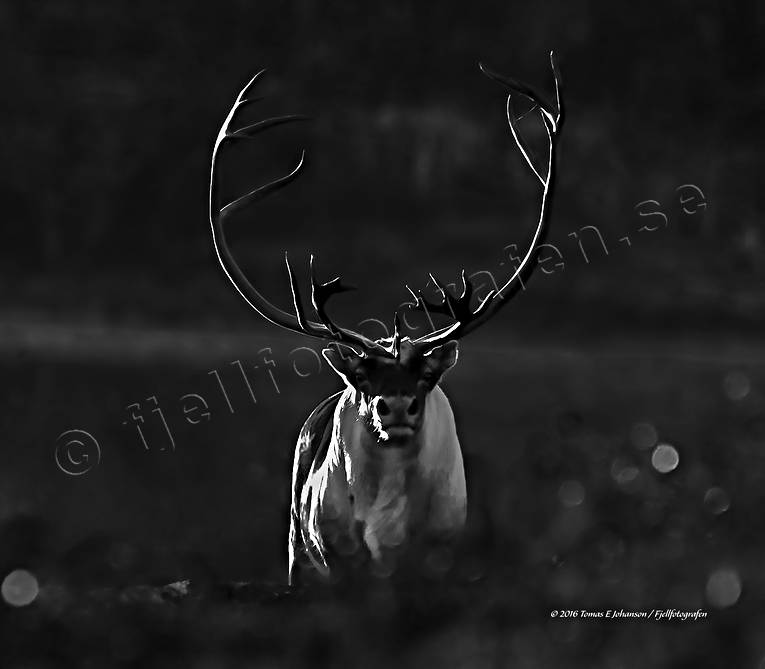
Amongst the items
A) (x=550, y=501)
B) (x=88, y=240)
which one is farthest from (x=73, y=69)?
(x=550, y=501)

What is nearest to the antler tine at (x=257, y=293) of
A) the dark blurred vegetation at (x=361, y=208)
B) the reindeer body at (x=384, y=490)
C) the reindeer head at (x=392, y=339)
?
the reindeer head at (x=392, y=339)

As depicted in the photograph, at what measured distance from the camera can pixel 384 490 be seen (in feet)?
21.1

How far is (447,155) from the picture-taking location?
22.3m

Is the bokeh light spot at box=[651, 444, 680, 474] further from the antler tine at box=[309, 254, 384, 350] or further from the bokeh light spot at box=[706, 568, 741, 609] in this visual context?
the antler tine at box=[309, 254, 384, 350]

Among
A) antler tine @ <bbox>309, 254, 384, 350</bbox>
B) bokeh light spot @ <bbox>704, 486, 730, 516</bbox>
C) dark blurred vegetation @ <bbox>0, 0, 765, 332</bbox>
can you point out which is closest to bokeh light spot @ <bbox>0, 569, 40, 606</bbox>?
bokeh light spot @ <bbox>704, 486, 730, 516</bbox>

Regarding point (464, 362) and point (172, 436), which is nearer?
point (172, 436)

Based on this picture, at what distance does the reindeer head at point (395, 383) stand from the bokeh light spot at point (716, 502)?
2.61 meters

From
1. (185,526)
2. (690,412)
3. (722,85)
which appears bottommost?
(690,412)

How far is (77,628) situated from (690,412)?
16091 millimetres

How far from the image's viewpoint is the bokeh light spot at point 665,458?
12.9ft

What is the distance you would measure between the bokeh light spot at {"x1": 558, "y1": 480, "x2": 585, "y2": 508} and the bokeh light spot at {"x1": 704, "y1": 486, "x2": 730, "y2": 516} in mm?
285

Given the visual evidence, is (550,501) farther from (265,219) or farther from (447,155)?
(447,155)

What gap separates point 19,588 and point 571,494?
122 cm

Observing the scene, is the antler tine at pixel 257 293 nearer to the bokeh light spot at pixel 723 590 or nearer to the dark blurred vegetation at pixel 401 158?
the bokeh light spot at pixel 723 590
